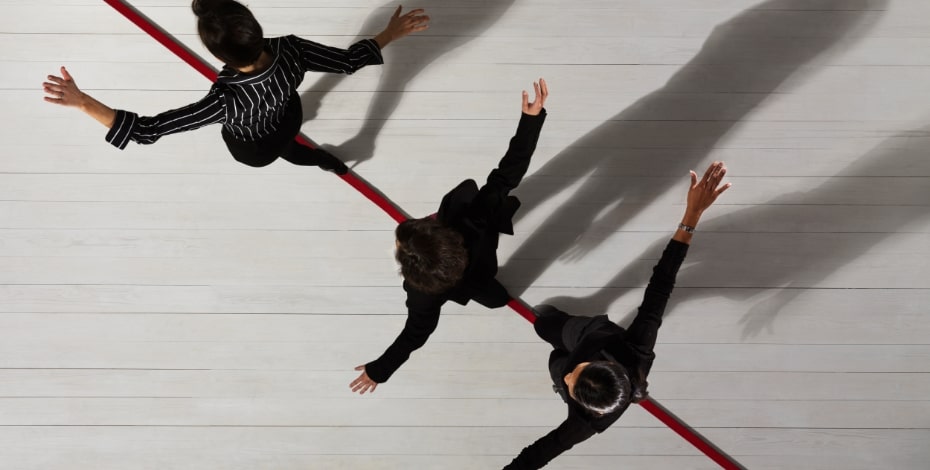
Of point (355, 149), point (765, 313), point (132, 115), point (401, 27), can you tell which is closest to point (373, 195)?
point (355, 149)

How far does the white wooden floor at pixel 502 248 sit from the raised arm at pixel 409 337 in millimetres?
279

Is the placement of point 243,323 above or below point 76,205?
below

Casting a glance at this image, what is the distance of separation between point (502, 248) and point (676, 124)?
793 mm

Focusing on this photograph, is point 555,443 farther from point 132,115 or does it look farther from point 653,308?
point 132,115

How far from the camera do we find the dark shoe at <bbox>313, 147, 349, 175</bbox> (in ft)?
6.70

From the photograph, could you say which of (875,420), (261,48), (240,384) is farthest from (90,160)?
(875,420)

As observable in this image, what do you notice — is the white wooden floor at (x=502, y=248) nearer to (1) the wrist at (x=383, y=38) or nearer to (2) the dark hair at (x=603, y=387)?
(1) the wrist at (x=383, y=38)

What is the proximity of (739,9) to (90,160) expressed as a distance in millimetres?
2463

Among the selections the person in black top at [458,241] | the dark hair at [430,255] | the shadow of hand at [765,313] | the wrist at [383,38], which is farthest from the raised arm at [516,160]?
the shadow of hand at [765,313]

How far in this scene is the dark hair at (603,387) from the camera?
1417 millimetres

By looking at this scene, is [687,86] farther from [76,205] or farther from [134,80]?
[76,205]

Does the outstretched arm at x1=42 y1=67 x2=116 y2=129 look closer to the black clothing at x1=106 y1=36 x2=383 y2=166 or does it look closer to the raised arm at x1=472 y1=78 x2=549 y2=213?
the black clothing at x1=106 y1=36 x2=383 y2=166

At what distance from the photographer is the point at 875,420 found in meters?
2.24

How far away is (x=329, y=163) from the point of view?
2.07 metres
